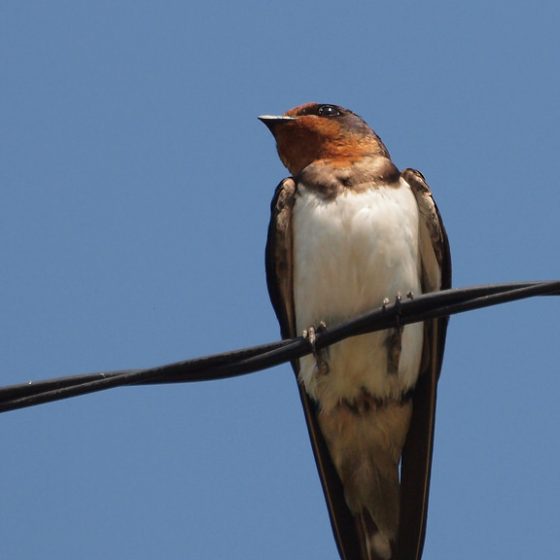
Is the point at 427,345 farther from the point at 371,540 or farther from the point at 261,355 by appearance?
the point at 261,355

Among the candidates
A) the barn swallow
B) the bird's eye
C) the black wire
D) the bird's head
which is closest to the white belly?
the barn swallow

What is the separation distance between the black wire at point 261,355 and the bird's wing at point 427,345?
4.61 feet

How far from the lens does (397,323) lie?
144 inches

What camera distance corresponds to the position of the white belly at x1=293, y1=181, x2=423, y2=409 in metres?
4.89

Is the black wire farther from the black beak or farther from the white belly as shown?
the black beak

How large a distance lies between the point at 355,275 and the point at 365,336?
0.81 feet

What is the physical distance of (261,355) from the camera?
136 inches

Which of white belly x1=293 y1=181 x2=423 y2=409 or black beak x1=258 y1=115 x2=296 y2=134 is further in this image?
black beak x1=258 y1=115 x2=296 y2=134

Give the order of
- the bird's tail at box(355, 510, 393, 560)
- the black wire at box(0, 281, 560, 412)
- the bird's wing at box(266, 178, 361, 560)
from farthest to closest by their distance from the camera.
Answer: the bird's wing at box(266, 178, 361, 560)
the bird's tail at box(355, 510, 393, 560)
the black wire at box(0, 281, 560, 412)

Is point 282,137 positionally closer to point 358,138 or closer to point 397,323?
point 358,138

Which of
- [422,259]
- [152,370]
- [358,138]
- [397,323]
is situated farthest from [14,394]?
[358,138]

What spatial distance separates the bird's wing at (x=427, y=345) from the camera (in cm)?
495

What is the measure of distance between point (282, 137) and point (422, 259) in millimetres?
1092

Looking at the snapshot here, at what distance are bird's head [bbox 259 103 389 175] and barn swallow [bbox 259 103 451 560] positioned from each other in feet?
1.14
